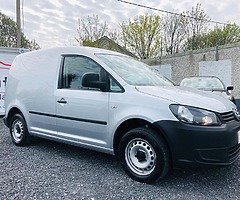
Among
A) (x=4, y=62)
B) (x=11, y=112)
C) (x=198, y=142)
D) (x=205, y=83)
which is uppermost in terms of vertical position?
(x=4, y=62)

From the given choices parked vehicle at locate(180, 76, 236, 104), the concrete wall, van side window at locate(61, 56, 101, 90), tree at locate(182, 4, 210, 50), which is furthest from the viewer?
tree at locate(182, 4, 210, 50)

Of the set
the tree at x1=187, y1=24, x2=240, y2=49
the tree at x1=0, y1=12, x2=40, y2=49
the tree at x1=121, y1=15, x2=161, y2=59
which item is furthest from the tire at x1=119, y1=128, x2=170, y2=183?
the tree at x1=121, y1=15, x2=161, y2=59

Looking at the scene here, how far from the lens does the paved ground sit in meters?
2.87

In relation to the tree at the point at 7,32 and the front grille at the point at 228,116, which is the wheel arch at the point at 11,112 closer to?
the front grille at the point at 228,116

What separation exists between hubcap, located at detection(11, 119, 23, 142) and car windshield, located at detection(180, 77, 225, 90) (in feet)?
17.2

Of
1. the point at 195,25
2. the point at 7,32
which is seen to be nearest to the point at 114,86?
the point at 7,32

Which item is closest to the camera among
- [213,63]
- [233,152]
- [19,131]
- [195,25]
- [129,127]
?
[233,152]

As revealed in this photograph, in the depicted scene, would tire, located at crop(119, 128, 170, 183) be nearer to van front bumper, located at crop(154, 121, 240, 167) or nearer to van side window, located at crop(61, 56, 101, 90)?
van front bumper, located at crop(154, 121, 240, 167)

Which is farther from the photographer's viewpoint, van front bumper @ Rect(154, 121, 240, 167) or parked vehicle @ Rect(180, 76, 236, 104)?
parked vehicle @ Rect(180, 76, 236, 104)

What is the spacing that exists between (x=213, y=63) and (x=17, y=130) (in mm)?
9320

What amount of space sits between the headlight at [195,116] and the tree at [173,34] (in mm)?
27250

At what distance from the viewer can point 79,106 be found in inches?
144

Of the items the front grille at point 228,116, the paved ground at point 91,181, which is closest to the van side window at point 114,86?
the paved ground at point 91,181

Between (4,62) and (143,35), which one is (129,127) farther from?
(143,35)
